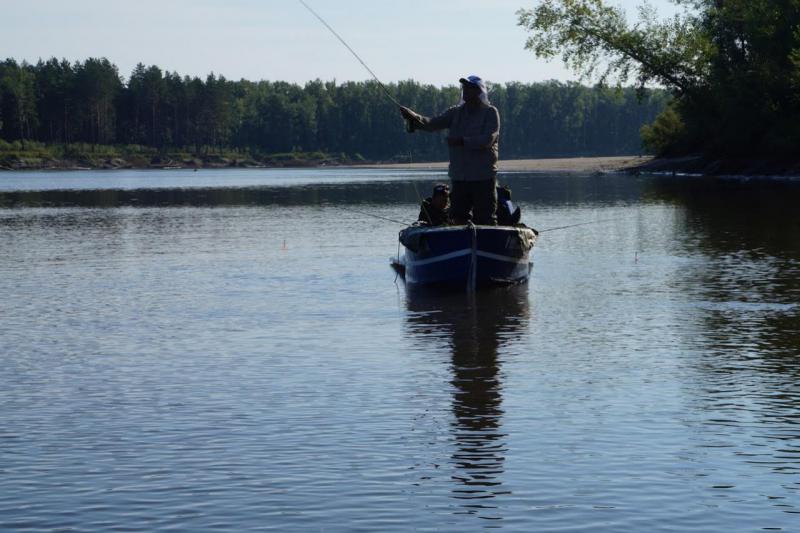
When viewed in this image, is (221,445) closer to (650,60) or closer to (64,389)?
(64,389)

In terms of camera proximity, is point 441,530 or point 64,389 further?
point 64,389

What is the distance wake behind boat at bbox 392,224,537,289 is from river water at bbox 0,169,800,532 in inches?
19.7

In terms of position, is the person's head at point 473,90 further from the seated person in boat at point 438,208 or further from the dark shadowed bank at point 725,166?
the dark shadowed bank at point 725,166

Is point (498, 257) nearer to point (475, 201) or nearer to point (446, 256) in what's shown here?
point (446, 256)

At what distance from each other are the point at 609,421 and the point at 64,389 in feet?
22.8

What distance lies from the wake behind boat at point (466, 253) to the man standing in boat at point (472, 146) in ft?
3.30

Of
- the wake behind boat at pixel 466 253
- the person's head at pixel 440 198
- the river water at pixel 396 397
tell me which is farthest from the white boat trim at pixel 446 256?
the person's head at pixel 440 198

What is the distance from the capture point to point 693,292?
25828 millimetres

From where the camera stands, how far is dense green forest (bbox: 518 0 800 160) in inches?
3091

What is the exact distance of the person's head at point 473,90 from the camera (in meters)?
26.0

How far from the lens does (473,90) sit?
2612 centimetres

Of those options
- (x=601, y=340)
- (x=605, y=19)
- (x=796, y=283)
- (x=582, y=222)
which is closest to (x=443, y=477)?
(x=601, y=340)

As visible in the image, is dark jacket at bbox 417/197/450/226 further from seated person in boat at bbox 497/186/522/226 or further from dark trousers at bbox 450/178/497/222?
seated person in boat at bbox 497/186/522/226

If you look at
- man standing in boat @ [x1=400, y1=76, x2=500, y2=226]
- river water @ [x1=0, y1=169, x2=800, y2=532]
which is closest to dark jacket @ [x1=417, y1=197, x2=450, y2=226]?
man standing in boat @ [x1=400, y1=76, x2=500, y2=226]
